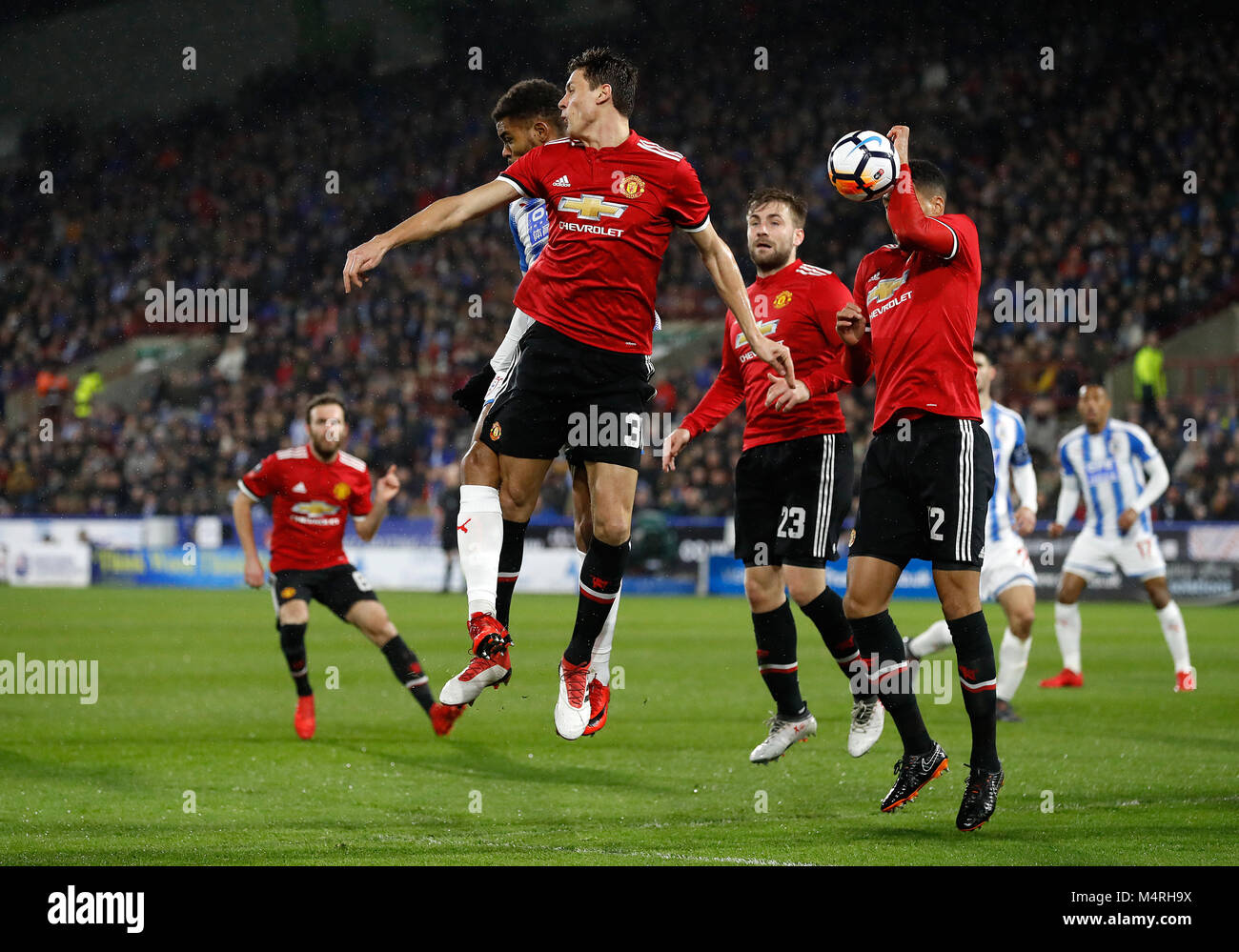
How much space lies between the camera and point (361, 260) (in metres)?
4.82

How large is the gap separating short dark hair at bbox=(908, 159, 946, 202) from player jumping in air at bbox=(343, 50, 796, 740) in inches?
40.4

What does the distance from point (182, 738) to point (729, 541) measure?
14641mm

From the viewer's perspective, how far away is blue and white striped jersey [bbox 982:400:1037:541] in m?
9.77

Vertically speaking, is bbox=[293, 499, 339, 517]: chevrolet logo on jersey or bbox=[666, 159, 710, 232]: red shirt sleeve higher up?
bbox=[666, 159, 710, 232]: red shirt sleeve

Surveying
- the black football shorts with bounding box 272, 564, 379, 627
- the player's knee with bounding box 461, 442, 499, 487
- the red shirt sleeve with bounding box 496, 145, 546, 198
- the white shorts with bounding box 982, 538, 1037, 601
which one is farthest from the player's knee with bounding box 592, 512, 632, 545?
the white shorts with bounding box 982, 538, 1037, 601

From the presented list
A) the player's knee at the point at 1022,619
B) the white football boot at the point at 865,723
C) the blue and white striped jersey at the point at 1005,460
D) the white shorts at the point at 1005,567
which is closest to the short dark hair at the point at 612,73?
the white football boot at the point at 865,723

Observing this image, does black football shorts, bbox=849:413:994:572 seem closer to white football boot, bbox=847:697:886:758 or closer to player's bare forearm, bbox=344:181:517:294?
white football boot, bbox=847:697:886:758

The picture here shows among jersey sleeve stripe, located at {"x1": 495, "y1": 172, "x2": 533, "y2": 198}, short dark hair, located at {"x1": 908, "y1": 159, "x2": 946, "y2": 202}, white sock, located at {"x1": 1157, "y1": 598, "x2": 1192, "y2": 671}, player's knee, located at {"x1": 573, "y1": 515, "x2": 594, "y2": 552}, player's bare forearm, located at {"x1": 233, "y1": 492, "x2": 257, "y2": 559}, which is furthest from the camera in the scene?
white sock, located at {"x1": 1157, "y1": 598, "x2": 1192, "y2": 671}

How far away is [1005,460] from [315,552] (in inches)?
196

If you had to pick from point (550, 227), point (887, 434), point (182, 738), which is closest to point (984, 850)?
point (887, 434)

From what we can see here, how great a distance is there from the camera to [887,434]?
6.09 metres

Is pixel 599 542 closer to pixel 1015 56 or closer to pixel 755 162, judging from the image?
pixel 755 162

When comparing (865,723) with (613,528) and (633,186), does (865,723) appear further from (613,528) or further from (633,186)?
(633,186)
